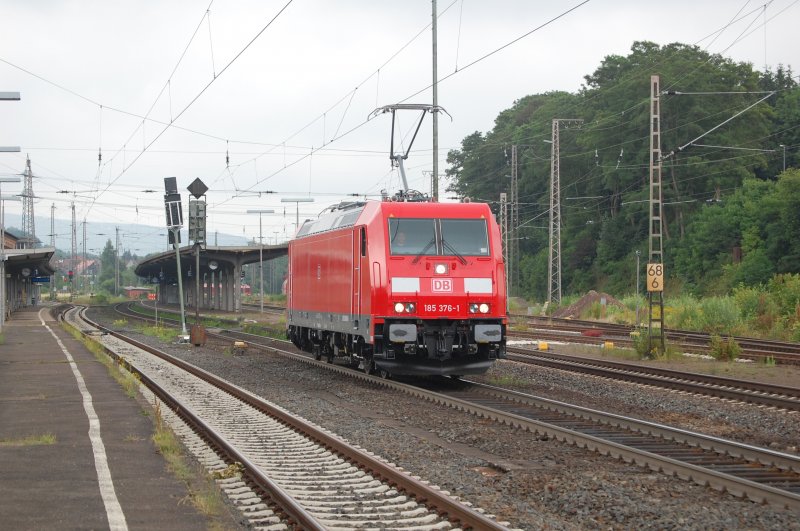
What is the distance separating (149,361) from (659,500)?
20677 millimetres

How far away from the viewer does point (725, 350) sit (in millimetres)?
23516

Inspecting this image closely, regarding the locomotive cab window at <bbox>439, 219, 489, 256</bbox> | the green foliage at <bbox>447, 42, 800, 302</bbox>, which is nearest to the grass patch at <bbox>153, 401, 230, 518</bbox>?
the locomotive cab window at <bbox>439, 219, 489, 256</bbox>

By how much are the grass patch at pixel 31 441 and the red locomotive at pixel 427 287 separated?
7.62m

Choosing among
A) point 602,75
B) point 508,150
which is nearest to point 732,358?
point 602,75

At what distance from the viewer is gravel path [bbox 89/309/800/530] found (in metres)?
8.09

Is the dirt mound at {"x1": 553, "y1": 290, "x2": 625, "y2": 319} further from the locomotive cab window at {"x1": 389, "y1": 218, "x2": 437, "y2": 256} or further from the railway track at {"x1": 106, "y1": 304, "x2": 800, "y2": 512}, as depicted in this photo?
the railway track at {"x1": 106, "y1": 304, "x2": 800, "y2": 512}

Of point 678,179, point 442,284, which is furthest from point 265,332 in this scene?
point 678,179

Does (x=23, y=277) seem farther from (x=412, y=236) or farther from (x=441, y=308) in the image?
(x=441, y=308)

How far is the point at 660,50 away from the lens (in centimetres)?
7194

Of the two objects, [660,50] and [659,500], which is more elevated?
[660,50]

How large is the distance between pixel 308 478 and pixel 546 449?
3045 mm

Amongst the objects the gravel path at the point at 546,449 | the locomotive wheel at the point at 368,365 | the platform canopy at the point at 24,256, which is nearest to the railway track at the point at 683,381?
the gravel path at the point at 546,449

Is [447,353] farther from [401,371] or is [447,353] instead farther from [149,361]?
[149,361]

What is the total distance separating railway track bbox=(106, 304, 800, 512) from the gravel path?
20cm
